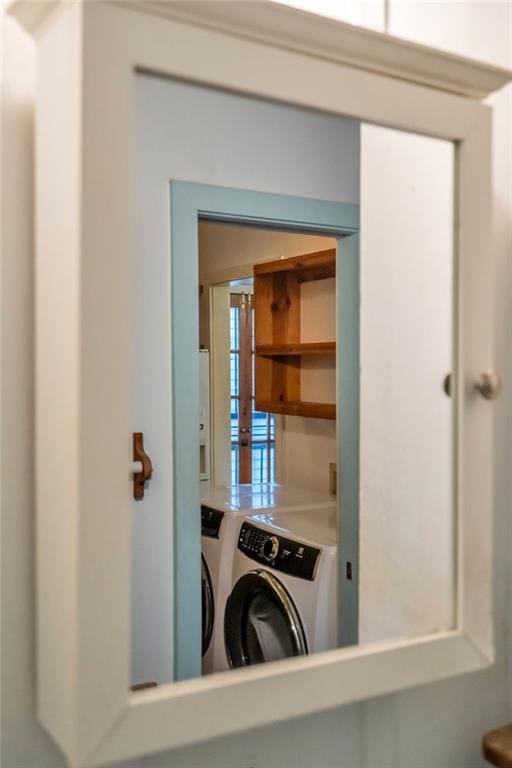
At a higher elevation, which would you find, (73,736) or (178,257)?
(178,257)

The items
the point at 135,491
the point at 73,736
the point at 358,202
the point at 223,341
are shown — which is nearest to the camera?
the point at 73,736

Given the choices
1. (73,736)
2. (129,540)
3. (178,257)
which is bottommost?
(73,736)

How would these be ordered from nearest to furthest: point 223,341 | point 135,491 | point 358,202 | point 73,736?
point 73,736
point 135,491
point 358,202
point 223,341

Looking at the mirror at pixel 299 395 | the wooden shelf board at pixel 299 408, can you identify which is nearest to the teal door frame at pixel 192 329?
the mirror at pixel 299 395

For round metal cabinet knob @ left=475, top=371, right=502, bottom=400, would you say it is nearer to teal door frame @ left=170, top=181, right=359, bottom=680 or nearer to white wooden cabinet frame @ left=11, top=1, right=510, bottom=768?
teal door frame @ left=170, top=181, right=359, bottom=680

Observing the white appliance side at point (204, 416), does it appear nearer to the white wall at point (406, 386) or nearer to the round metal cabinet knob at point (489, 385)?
the white wall at point (406, 386)

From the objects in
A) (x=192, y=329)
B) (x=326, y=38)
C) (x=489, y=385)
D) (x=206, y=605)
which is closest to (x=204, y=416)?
(x=192, y=329)

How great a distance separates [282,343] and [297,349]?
0.06 metres

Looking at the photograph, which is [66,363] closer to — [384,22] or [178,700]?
[178,700]

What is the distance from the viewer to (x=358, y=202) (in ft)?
3.38

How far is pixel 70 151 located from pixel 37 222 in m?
0.10

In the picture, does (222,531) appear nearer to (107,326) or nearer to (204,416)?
(204,416)

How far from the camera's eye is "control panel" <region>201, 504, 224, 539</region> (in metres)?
0.96

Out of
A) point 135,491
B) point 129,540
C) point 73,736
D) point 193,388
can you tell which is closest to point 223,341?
point 193,388
